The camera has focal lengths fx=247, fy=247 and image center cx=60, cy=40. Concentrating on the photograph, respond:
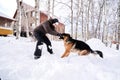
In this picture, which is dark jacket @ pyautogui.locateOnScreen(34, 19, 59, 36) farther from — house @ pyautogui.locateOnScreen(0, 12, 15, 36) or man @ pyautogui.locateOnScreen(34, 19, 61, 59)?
house @ pyautogui.locateOnScreen(0, 12, 15, 36)

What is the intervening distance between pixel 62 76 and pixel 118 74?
158 cm

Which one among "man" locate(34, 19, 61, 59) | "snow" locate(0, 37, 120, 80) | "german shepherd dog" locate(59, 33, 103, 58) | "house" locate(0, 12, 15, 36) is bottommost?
"snow" locate(0, 37, 120, 80)

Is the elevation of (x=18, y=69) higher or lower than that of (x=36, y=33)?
lower

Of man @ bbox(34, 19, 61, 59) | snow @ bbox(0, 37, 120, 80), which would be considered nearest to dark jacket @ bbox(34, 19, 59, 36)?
man @ bbox(34, 19, 61, 59)

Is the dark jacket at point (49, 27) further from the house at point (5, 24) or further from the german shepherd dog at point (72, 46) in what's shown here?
the house at point (5, 24)

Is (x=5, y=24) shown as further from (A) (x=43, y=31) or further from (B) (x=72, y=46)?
(B) (x=72, y=46)

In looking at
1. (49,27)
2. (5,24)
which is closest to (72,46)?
(49,27)

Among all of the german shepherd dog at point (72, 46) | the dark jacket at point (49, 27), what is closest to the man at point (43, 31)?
the dark jacket at point (49, 27)

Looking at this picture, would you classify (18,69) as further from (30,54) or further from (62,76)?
(30,54)

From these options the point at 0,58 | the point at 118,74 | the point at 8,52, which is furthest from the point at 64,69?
the point at 8,52

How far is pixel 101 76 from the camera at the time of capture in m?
6.61

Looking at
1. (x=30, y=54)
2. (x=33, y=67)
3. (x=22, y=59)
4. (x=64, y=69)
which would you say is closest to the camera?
(x=64, y=69)

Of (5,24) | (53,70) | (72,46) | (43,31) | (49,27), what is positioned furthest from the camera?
(5,24)

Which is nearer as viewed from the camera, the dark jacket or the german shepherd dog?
the dark jacket
